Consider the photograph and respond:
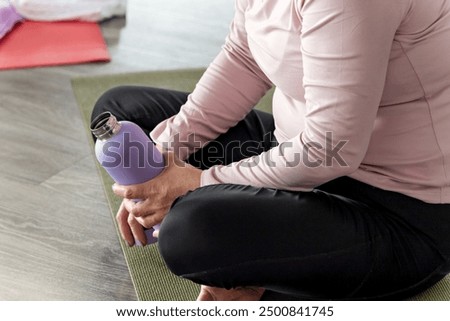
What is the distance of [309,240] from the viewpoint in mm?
1039

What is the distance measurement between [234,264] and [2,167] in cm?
82

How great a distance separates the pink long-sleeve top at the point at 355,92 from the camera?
2.93 feet

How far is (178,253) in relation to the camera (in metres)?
1.08

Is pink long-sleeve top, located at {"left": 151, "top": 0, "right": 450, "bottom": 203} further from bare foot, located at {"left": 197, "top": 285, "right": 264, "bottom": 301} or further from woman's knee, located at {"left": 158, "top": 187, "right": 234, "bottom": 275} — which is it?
bare foot, located at {"left": 197, "top": 285, "right": 264, "bottom": 301}

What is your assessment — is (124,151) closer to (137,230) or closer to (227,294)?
(137,230)

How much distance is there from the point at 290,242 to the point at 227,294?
182mm

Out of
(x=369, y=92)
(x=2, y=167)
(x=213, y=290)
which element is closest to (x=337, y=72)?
(x=369, y=92)

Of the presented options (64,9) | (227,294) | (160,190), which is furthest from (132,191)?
(64,9)

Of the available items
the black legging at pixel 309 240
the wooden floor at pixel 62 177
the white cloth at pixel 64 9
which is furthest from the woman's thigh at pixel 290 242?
the white cloth at pixel 64 9

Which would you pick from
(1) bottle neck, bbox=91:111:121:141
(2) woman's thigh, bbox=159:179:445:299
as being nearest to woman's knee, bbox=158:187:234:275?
(2) woman's thigh, bbox=159:179:445:299

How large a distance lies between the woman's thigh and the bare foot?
63mm

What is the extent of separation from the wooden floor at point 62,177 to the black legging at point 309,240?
0.91 feet

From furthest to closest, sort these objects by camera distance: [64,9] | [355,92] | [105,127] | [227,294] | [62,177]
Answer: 1. [64,9]
2. [62,177]
3. [227,294]
4. [105,127]
5. [355,92]

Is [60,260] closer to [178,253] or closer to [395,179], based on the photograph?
[178,253]
